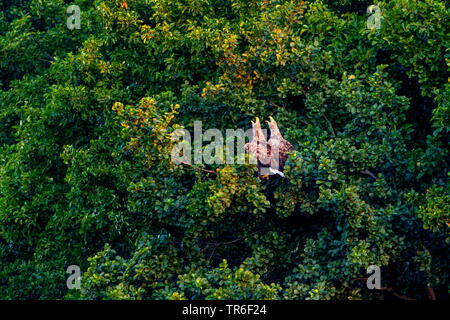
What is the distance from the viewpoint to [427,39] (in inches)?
441

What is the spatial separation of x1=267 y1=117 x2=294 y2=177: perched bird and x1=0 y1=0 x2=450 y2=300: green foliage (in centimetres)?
27

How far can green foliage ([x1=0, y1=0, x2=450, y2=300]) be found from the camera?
1028cm

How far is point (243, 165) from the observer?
33.8 feet

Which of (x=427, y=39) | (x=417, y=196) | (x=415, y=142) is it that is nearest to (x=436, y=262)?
(x=417, y=196)

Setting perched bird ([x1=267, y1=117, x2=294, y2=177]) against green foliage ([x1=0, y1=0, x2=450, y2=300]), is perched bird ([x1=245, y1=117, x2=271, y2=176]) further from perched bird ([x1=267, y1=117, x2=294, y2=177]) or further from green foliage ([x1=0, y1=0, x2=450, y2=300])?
green foliage ([x1=0, y1=0, x2=450, y2=300])

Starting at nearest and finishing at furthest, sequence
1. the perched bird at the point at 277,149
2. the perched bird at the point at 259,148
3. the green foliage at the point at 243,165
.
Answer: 1. the green foliage at the point at 243,165
2. the perched bird at the point at 259,148
3. the perched bird at the point at 277,149

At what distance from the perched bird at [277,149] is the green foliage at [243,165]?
0.89 feet

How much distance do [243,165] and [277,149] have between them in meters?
0.66

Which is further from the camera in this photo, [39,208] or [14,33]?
[14,33]

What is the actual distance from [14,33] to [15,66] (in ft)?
3.07

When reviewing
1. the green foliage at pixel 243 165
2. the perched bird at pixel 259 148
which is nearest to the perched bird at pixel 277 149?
the perched bird at pixel 259 148

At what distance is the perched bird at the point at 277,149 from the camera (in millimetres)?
10543

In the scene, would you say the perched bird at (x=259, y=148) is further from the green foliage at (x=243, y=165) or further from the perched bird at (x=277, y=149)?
the green foliage at (x=243, y=165)

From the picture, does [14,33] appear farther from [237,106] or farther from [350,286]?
[350,286]
